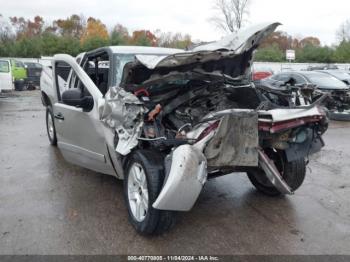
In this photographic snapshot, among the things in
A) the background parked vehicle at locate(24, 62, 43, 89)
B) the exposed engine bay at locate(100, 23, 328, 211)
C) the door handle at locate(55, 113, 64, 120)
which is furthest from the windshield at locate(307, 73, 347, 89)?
the background parked vehicle at locate(24, 62, 43, 89)

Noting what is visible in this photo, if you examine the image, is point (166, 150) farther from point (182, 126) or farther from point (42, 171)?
point (42, 171)

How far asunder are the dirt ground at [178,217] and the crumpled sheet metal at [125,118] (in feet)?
2.77

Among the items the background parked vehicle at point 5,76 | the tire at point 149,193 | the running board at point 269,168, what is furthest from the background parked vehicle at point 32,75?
the running board at point 269,168

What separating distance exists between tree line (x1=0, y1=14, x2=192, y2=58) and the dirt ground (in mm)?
35026

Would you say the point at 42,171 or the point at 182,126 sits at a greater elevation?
the point at 182,126

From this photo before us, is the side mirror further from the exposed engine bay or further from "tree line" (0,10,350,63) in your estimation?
"tree line" (0,10,350,63)

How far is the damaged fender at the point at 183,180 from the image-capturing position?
3.05 metres

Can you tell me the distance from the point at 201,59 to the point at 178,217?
1667mm

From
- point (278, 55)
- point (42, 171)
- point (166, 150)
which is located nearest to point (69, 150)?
point (42, 171)

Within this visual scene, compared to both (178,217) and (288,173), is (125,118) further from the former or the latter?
(288,173)

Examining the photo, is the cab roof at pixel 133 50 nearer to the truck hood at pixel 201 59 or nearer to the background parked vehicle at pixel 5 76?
the truck hood at pixel 201 59

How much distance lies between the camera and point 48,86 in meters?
6.94

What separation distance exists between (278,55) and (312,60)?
14.1 feet

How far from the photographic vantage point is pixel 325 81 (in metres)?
12.1
